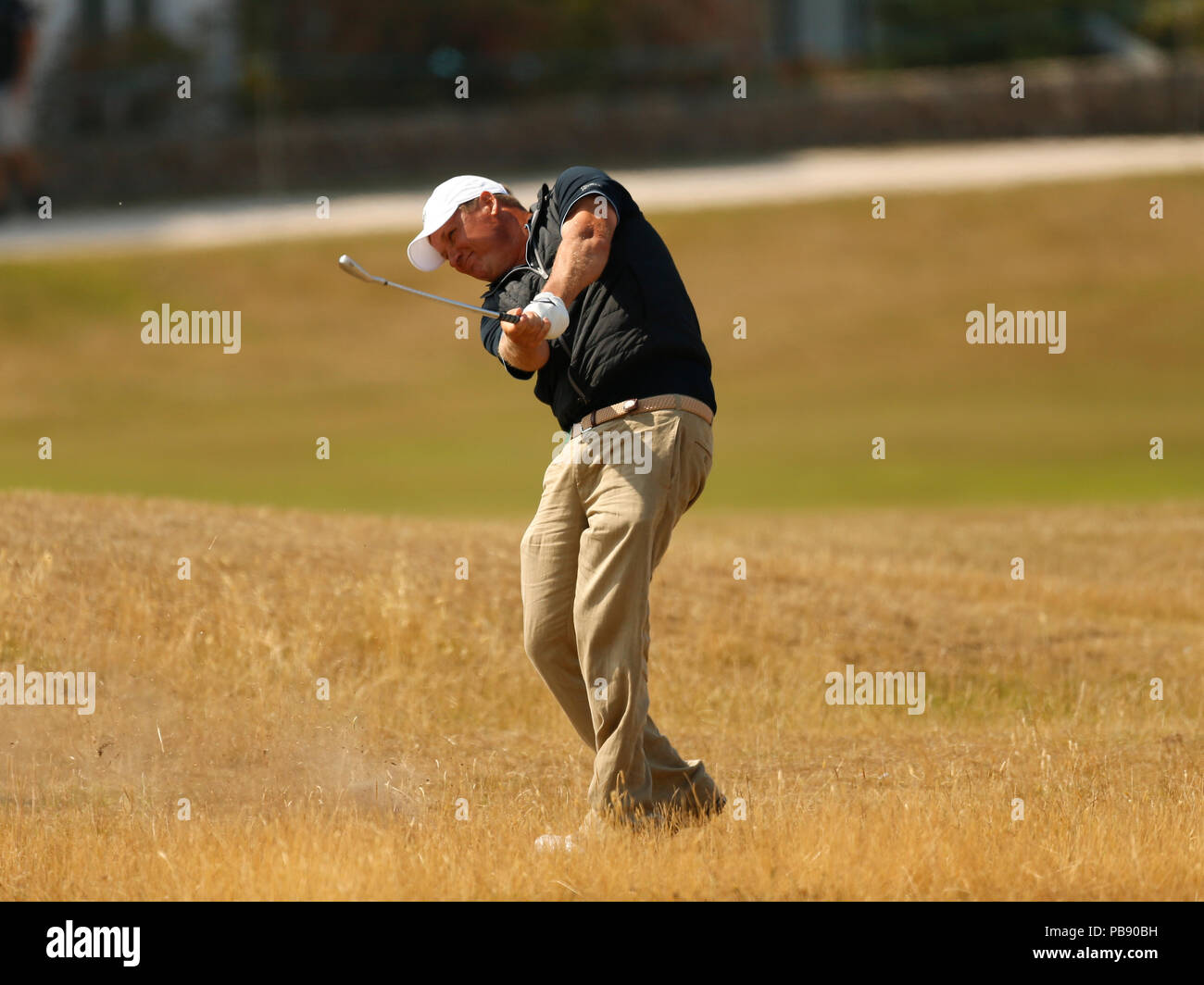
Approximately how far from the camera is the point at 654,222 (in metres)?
38.7

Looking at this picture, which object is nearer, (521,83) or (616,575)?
(616,575)

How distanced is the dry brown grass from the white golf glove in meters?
Answer: 1.96

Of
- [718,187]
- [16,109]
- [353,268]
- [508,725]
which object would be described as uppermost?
[16,109]

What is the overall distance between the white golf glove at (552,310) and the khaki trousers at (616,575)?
0.55 metres

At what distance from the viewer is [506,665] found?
34.4ft

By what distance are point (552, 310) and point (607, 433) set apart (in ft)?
2.10

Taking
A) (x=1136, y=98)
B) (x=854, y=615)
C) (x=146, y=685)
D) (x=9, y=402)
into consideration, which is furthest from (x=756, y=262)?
(x=146, y=685)

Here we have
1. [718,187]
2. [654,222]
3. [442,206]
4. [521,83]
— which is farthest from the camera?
[521,83]

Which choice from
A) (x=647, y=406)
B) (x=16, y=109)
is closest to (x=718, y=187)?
(x=16, y=109)

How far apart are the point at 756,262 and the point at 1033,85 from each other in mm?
11444

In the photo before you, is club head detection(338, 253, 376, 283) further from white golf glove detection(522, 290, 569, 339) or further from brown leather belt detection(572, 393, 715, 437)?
brown leather belt detection(572, 393, 715, 437)

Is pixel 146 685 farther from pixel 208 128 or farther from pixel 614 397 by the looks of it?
pixel 208 128

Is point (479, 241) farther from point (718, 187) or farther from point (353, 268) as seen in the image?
point (718, 187)

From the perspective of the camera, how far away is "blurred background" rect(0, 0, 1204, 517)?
27766mm
